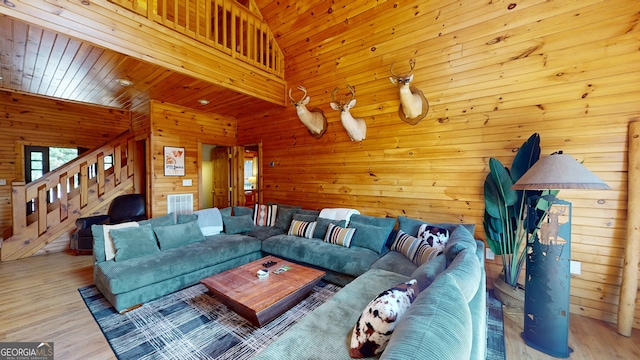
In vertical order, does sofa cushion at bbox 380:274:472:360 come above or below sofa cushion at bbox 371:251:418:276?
above

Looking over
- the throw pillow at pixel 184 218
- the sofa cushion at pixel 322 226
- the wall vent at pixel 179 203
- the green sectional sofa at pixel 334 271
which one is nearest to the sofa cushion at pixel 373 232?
the green sectional sofa at pixel 334 271

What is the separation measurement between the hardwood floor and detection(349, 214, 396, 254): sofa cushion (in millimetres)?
1491

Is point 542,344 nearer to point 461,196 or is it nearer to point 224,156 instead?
point 461,196

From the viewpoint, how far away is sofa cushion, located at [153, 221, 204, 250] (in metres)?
3.27

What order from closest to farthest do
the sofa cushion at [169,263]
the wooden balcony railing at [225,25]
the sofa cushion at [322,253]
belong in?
the sofa cushion at [169,263]
the sofa cushion at [322,253]
the wooden balcony railing at [225,25]

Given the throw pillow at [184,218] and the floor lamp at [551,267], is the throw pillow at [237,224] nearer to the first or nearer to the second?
the throw pillow at [184,218]

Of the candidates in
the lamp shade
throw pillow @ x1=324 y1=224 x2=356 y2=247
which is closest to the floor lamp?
the lamp shade

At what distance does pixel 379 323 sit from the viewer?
1287 mm

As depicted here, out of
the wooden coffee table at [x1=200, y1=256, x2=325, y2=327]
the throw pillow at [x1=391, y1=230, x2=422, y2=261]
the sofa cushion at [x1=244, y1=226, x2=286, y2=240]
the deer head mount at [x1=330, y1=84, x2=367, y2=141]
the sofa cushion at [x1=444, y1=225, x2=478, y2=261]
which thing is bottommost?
the wooden coffee table at [x1=200, y1=256, x2=325, y2=327]

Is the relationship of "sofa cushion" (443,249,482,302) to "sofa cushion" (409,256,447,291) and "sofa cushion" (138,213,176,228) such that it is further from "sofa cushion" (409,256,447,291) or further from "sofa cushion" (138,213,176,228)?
"sofa cushion" (138,213,176,228)

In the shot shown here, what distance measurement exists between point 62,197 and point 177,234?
321 centimetres

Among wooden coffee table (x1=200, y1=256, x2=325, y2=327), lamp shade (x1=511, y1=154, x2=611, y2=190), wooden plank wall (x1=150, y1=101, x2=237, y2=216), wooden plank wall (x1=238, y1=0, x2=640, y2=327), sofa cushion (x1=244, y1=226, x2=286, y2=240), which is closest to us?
lamp shade (x1=511, y1=154, x2=611, y2=190)

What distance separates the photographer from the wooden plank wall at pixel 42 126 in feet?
17.1

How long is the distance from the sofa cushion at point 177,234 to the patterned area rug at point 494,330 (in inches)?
149
